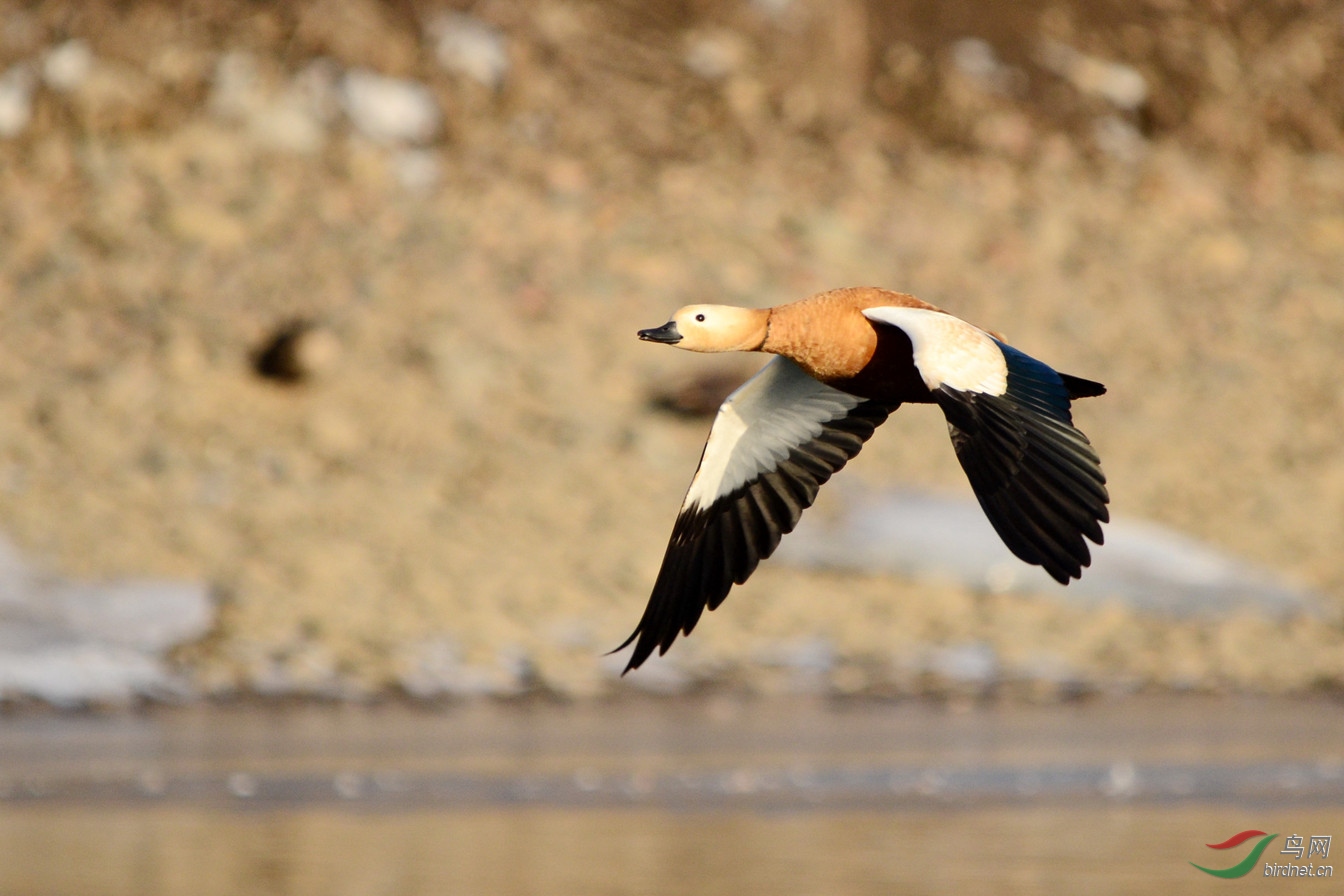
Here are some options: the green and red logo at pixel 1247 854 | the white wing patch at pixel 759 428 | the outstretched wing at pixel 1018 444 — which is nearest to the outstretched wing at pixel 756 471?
the white wing patch at pixel 759 428

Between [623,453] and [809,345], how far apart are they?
879 cm

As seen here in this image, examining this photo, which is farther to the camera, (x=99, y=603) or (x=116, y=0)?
(x=116, y=0)

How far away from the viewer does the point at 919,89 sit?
799 inches

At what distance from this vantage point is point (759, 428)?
771 cm

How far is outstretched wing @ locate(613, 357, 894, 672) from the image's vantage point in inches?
291

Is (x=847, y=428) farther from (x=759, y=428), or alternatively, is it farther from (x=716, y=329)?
(x=716, y=329)

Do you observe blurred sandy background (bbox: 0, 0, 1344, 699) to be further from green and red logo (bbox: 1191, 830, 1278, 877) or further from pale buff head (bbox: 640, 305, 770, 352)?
pale buff head (bbox: 640, 305, 770, 352)

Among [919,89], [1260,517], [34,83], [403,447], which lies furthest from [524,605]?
[919,89]

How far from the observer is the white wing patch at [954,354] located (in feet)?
20.7

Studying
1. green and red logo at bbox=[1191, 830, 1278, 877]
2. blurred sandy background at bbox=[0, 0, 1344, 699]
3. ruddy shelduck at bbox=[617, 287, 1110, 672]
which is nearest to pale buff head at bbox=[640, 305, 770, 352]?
ruddy shelduck at bbox=[617, 287, 1110, 672]

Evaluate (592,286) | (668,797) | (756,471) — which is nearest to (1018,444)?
(756,471)

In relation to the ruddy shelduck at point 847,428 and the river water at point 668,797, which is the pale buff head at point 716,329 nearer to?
the ruddy shelduck at point 847,428

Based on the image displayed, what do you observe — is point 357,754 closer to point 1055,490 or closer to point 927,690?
point 927,690

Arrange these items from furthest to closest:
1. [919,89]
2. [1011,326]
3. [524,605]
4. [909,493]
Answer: [919,89]
[1011,326]
[909,493]
[524,605]
